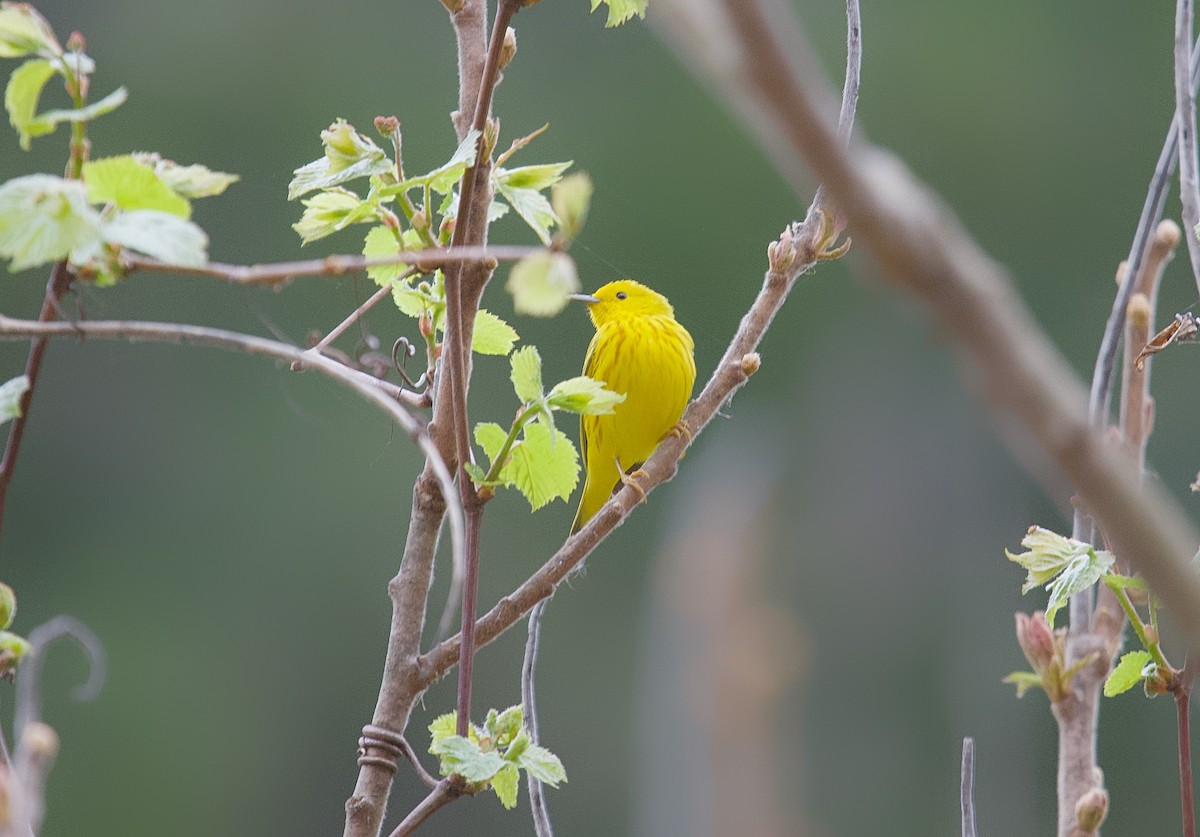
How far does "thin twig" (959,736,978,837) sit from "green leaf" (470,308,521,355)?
54cm

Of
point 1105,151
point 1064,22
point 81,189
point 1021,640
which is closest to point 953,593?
point 1021,640

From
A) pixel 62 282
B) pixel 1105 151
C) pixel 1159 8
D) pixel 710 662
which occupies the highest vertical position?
pixel 1159 8

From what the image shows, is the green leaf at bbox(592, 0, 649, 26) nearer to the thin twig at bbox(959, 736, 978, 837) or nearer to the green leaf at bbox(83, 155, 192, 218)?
the green leaf at bbox(83, 155, 192, 218)

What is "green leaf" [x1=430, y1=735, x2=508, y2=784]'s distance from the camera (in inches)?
37.7

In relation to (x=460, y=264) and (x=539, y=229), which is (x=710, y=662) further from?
(x=539, y=229)

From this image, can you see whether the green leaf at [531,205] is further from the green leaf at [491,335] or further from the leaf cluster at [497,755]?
the leaf cluster at [497,755]

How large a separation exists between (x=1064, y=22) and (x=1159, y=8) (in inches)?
51.9

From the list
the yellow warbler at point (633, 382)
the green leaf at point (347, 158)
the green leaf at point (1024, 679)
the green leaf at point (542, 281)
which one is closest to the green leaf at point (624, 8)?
the green leaf at point (347, 158)

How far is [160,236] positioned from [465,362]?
367mm

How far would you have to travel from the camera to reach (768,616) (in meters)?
0.39

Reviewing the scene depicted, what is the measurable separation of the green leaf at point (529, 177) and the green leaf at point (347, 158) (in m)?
0.10

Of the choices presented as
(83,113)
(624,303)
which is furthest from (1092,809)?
(624,303)

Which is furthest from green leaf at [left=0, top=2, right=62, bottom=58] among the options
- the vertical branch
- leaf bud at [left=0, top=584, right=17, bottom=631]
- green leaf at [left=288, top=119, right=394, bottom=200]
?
the vertical branch

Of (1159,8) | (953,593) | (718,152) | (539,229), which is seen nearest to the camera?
(539,229)
